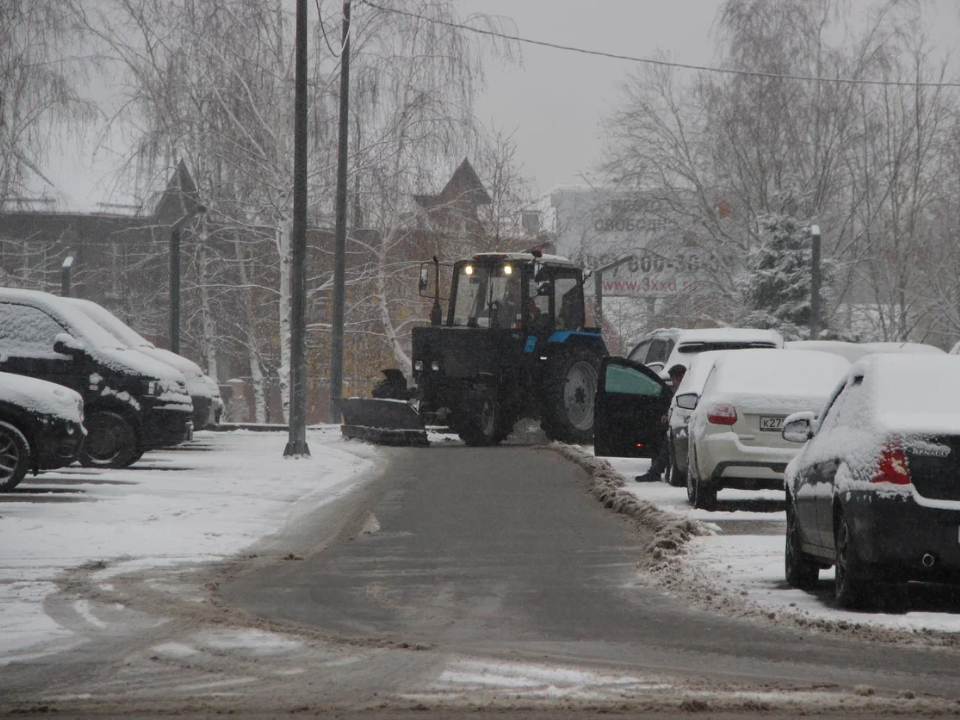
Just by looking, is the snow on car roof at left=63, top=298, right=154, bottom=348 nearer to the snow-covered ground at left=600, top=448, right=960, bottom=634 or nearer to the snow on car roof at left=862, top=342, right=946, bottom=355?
the snow-covered ground at left=600, top=448, right=960, bottom=634

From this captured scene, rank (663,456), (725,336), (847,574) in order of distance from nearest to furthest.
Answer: (847,574)
(663,456)
(725,336)

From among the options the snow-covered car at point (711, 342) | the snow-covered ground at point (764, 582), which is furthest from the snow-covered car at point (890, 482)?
the snow-covered car at point (711, 342)

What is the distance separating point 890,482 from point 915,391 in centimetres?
80

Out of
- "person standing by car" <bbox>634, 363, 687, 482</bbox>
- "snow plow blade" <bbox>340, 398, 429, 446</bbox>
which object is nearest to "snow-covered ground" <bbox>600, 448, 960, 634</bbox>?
"person standing by car" <bbox>634, 363, 687, 482</bbox>

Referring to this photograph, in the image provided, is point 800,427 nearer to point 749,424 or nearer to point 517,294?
point 749,424

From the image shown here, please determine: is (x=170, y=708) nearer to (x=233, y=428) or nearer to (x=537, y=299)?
(x=537, y=299)

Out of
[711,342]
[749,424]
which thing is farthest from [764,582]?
[711,342]

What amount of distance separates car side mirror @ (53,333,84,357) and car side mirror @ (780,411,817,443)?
1062cm

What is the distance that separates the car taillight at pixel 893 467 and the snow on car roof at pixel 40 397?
9707mm

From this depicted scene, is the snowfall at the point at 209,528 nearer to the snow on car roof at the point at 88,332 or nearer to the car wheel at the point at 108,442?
the car wheel at the point at 108,442

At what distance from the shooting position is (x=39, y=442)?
15820mm

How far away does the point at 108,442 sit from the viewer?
19156 millimetres

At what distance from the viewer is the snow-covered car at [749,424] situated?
48.6ft

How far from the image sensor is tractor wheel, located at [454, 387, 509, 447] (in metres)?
26.9
